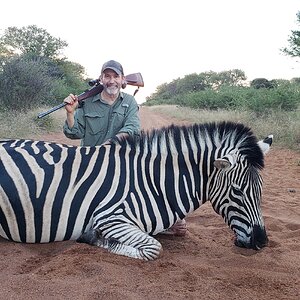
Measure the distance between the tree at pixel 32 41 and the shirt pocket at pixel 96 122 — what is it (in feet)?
94.5

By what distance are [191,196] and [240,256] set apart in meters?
0.59

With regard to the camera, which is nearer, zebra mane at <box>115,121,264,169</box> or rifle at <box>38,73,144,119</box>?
zebra mane at <box>115,121,264,169</box>

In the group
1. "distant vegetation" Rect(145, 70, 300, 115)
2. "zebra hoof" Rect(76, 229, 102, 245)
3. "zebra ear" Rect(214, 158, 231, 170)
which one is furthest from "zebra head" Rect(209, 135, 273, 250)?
"distant vegetation" Rect(145, 70, 300, 115)

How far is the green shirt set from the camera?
4234 mm

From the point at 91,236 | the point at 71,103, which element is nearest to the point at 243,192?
the point at 91,236

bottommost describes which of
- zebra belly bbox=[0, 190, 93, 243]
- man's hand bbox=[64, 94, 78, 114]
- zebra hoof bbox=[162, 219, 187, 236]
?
zebra hoof bbox=[162, 219, 187, 236]

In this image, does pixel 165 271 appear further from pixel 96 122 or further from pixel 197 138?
pixel 96 122

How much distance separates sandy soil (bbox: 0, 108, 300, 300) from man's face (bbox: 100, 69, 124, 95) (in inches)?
61.6

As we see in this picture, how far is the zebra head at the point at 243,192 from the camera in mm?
3104

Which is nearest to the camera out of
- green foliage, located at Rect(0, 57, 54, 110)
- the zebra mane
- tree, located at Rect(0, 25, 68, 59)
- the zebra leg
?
the zebra leg

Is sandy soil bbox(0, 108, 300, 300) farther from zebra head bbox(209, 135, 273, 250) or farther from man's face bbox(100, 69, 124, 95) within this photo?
man's face bbox(100, 69, 124, 95)

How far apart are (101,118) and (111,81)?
1.32ft

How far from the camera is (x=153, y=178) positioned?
3281 mm

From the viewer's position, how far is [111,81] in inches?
162
